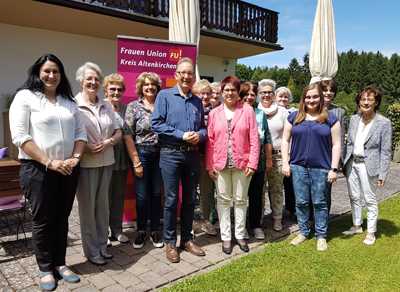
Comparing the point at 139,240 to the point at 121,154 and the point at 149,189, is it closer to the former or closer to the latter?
the point at 149,189

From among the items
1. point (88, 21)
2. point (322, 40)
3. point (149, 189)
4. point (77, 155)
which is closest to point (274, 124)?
point (149, 189)

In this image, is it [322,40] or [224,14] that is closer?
[322,40]

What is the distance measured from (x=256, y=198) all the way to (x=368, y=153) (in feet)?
4.79

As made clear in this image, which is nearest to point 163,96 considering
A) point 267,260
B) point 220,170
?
point 220,170

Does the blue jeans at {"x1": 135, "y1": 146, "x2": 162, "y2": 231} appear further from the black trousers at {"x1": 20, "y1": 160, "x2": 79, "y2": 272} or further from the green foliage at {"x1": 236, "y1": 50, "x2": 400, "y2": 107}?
the green foliage at {"x1": 236, "y1": 50, "x2": 400, "y2": 107}

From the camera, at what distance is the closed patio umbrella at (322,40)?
7.79 metres

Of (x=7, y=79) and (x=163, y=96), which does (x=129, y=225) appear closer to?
(x=163, y=96)

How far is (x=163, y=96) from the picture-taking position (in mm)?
3520

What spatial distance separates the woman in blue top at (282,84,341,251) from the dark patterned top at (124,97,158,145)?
1.62 meters

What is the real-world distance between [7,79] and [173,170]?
22.1 feet

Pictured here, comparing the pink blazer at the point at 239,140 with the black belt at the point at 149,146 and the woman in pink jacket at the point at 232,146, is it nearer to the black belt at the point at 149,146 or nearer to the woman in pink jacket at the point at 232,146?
the woman in pink jacket at the point at 232,146

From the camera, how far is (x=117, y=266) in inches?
135

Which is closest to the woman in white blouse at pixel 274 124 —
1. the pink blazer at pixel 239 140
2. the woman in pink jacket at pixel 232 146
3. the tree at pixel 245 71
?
the woman in pink jacket at pixel 232 146

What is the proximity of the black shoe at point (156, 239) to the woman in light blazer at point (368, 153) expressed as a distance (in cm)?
249
